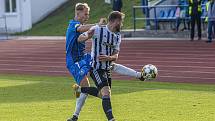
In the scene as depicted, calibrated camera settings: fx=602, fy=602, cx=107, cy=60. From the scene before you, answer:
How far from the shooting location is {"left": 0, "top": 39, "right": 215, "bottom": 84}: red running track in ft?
60.8

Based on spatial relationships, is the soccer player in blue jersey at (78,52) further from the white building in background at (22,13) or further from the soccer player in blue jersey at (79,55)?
the white building in background at (22,13)

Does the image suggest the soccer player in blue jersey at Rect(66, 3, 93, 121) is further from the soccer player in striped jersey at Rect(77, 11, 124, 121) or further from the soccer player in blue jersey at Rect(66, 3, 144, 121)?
the soccer player in striped jersey at Rect(77, 11, 124, 121)

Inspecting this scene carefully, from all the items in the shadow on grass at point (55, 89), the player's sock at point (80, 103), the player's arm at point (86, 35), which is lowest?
the shadow on grass at point (55, 89)

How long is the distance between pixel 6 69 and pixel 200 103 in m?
11.4

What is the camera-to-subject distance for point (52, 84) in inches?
667

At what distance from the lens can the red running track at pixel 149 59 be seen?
60.8ft

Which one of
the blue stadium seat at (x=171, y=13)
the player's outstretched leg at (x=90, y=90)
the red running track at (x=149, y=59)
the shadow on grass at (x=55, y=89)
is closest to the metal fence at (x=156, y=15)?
the blue stadium seat at (x=171, y=13)

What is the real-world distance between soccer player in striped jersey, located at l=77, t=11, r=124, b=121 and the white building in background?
34233 millimetres

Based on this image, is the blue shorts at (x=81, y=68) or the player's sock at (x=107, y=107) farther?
the blue shorts at (x=81, y=68)

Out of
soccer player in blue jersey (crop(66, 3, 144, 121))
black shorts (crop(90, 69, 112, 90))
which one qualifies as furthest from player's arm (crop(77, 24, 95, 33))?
black shorts (crop(90, 69, 112, 90))

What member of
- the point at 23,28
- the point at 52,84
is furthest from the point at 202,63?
the point at 23,28

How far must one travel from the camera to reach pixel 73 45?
1001 cm

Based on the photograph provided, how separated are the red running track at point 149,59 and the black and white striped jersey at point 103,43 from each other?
790cm

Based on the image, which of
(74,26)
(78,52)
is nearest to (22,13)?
(78,52)
